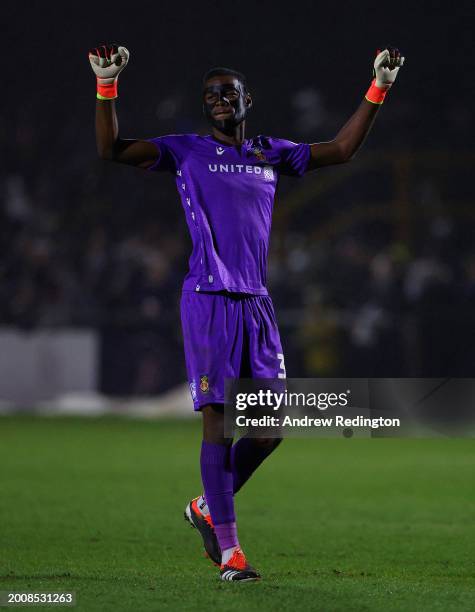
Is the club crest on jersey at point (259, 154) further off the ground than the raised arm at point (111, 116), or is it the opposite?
the raised arm at point (111, 116)

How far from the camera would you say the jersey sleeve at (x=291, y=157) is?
5566 millimetres

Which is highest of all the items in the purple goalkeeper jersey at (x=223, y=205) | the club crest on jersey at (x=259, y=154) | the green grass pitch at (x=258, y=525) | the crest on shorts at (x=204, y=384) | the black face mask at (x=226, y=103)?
the black face mask at (x=226, y=103)

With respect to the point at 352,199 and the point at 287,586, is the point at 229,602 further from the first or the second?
the point at 352,199

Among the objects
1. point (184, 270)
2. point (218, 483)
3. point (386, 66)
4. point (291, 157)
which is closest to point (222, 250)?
point (291, 157)

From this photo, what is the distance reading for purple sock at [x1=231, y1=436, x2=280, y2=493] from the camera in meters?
5.42

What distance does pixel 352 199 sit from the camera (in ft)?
60.9

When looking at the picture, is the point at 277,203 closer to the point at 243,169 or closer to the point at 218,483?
the point at 243,169

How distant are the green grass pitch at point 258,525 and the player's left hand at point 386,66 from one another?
218 cm

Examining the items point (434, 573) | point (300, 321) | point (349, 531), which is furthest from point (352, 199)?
point (434, 573)

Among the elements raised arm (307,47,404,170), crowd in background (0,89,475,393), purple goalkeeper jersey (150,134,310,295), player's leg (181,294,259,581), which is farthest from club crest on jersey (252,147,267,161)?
crowd in background (0,89,475,393)

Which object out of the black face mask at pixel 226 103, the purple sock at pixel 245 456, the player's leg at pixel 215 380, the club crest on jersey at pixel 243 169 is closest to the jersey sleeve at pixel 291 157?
the club crest on jersey at pixel 243 169

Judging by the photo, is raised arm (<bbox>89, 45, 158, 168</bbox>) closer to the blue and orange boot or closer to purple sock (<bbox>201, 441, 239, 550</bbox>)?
purple sock (<bbox>201, 441, 239, 550</bbox>)

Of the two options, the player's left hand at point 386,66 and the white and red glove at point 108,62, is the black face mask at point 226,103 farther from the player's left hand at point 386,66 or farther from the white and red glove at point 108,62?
the player's left hand at point 386,66

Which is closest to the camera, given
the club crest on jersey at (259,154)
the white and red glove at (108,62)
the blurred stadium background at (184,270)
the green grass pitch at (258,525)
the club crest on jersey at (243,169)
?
the green grass pitch at (258,525)
